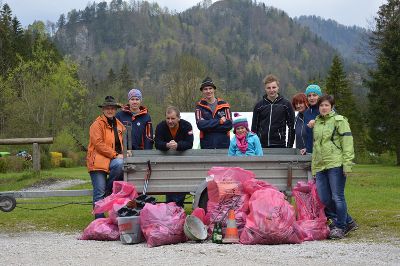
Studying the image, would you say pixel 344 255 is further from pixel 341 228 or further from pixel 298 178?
pixel 298 178

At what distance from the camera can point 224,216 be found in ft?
26.9

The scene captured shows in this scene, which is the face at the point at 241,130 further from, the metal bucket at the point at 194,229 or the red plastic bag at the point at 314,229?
the metal bucket at the point at 194,229

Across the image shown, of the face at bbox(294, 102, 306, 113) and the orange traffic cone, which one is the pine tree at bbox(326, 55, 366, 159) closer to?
the face at bbox(294, 102, 306, 113)

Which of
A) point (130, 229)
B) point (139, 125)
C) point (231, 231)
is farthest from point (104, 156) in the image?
point (231, 231)

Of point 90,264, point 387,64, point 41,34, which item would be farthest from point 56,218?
point 41,34

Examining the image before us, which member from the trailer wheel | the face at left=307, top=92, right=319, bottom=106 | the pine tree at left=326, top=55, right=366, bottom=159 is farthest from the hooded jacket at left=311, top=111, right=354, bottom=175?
the pine tree at left=326, top=55, right=366, bottom=159

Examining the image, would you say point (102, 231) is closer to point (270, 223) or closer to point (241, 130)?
point (270, 223)

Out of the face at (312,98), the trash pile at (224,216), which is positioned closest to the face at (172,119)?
the trash pile at (224,216)

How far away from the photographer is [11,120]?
4500 cm

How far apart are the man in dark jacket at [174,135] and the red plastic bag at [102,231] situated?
141 centimetres

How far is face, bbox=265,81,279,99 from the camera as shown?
10012 millimetres

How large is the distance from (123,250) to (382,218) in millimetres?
4716

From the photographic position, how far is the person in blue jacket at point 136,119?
33.7 feet

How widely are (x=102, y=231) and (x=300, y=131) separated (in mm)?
3425
